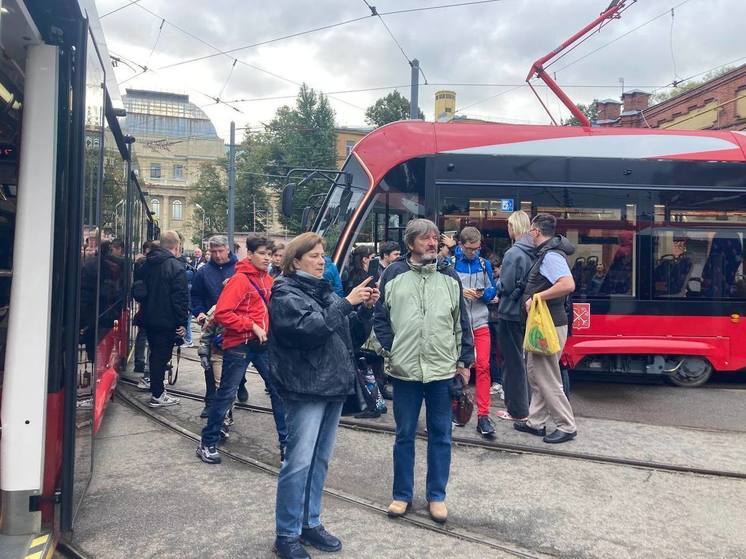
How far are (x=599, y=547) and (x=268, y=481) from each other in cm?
219

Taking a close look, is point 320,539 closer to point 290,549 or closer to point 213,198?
point 290,549

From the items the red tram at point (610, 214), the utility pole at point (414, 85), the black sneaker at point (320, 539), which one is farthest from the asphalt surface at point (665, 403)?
the utility pole at point (414, 85)

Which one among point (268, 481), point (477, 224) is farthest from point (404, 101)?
point (268, 481)

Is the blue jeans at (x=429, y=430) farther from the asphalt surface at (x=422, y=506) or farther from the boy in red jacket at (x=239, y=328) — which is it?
the boy in red jacket at (x=239, y=328)

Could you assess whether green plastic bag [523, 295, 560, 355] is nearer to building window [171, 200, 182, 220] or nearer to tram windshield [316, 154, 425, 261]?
tram windshield [316, 154, 425, 261]

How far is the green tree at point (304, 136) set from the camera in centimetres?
4553

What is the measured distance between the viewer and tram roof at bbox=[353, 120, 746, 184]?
742cm

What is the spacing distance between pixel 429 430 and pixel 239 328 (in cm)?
169

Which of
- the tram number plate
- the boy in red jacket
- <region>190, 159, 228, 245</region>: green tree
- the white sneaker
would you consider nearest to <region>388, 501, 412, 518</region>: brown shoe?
the boy in red jacket

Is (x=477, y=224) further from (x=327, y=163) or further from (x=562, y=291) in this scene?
(x=327, y=163)

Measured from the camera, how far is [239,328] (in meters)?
4.75

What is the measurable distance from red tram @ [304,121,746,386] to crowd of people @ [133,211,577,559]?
1.67 metres

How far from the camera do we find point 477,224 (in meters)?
7.41

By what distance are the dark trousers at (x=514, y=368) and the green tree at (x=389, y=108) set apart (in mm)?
48822
